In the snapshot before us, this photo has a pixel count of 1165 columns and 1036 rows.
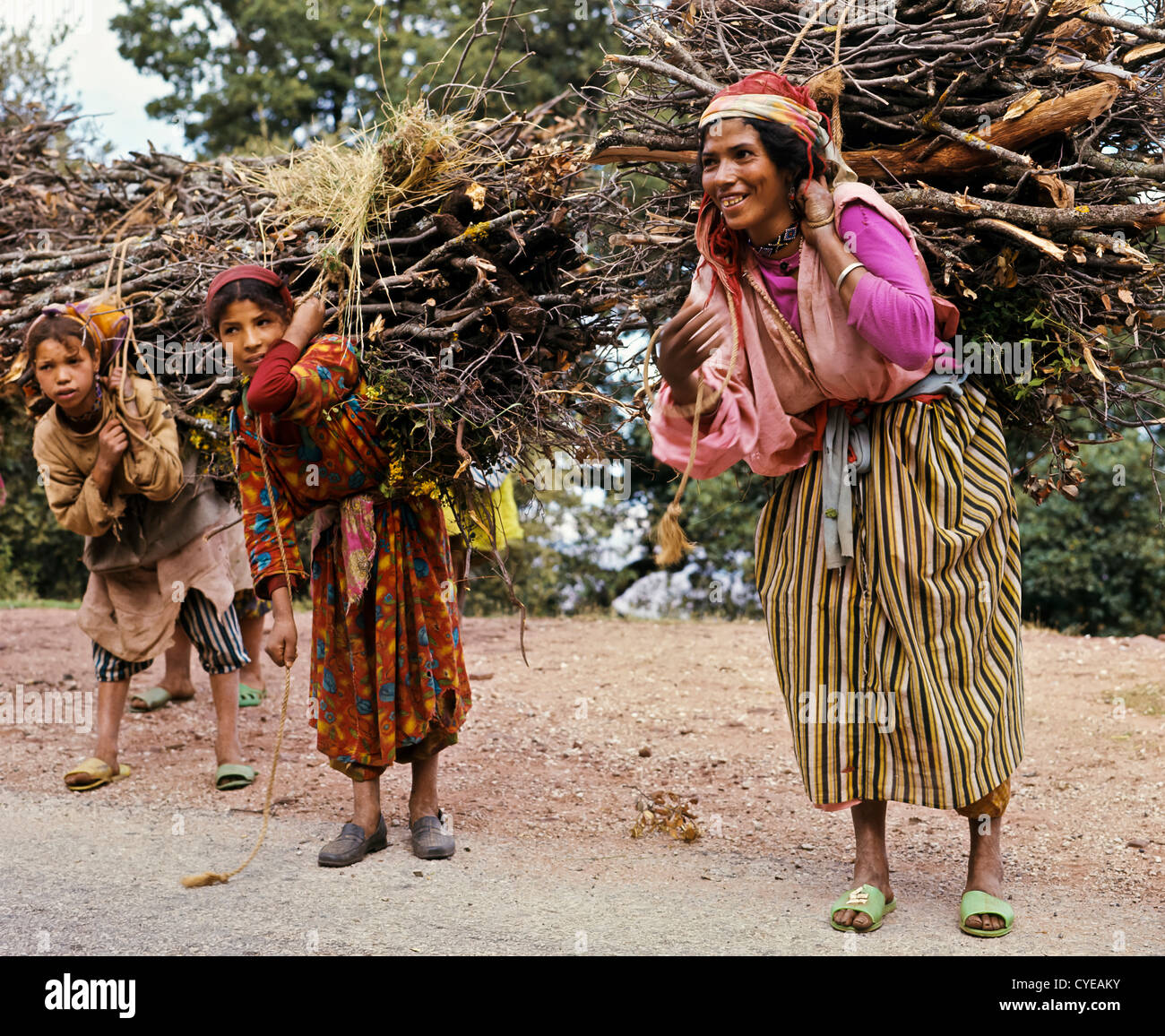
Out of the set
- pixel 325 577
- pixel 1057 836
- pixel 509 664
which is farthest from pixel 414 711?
pixel 509 664

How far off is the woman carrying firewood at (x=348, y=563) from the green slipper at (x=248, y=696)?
A: 2241mm

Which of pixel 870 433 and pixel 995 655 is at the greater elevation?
pixel 870 433

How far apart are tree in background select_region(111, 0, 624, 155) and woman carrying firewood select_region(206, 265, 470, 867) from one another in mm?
10740

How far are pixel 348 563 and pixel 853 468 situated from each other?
1594mm

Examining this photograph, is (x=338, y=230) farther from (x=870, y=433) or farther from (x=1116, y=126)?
(x=1116, y=126)

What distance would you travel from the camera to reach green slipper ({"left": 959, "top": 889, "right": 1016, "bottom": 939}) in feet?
10.2

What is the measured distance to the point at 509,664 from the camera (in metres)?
7.08

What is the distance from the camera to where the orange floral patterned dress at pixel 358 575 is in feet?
11.7

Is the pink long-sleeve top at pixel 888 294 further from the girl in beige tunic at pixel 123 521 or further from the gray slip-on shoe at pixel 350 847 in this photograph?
the girl in beige tunic at pixel 123 521

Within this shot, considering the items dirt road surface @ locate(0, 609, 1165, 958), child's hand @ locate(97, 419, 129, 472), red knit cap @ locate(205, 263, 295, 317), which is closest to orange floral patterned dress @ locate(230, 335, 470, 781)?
red knit cap @ locate(205, 263, 295, 317)

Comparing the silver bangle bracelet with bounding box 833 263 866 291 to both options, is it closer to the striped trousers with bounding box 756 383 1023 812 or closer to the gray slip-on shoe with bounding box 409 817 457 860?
the striped trousers with bounding box 756 383 1023 812

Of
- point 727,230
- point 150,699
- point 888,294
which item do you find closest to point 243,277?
point 727,230

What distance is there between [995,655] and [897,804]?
1.59 metres

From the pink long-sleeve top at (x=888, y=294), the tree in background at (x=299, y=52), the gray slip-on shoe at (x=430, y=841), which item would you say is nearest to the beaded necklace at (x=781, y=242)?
the pink long-sleeve top at (x=888, y=294)
